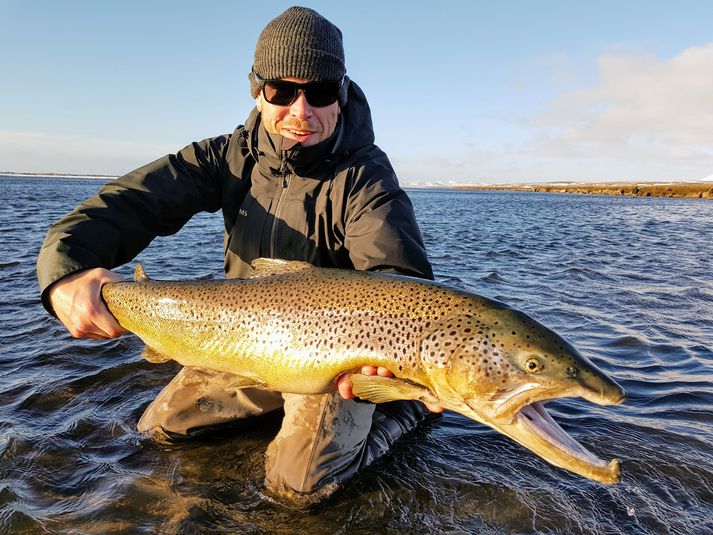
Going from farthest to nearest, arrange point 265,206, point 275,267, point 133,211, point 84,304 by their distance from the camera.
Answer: point 265,206 < point 133,211 < point 275,267 < point 84,304

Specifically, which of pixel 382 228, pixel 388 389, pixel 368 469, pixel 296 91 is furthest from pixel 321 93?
pixel 368 469

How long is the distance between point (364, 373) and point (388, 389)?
18cm

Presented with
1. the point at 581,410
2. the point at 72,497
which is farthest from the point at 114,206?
the point at 581,410

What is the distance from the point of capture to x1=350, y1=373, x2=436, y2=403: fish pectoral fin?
2.88 metres

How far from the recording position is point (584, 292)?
9.44 m

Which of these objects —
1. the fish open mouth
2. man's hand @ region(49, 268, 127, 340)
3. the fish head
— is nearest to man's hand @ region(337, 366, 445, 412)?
the fish head

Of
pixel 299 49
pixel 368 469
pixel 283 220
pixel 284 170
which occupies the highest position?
pixel 299 49

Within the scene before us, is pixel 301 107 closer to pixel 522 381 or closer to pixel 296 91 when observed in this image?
pixel 296 91

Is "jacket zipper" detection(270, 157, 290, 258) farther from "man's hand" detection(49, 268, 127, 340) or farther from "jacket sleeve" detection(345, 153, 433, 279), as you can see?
"man's hand" detection(49, 268, 127, 340)

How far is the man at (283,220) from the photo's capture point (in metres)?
3.46

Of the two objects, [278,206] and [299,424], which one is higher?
[278,206]

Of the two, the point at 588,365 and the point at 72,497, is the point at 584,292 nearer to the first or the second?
the point at 588,365

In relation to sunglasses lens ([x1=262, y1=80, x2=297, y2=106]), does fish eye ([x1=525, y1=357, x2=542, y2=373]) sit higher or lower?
lower

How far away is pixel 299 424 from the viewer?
11.7 feet
